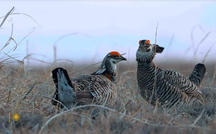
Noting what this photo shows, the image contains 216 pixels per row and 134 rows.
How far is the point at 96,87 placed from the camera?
4.93m

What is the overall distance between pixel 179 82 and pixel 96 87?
4.34 feet

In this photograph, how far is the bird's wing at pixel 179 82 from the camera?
557 cm

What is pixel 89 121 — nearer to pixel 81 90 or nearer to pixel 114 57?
pixel 81 90

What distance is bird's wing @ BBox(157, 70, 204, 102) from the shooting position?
5570 mm

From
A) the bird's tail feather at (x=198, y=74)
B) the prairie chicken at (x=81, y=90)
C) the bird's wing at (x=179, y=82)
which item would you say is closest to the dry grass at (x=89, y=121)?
the prairie chicken at (x=81, y=90)

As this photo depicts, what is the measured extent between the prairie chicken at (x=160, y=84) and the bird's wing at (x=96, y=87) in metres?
0.57

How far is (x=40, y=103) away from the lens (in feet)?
15.2

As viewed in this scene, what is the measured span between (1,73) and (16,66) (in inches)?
17.4

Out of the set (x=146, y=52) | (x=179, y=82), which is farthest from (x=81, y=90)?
(x=179, y=82)

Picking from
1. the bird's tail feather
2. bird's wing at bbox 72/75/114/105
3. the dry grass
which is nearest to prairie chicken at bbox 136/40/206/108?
bird's wing at bbox 72/75/114/105

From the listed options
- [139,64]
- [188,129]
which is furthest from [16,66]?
[188,129]

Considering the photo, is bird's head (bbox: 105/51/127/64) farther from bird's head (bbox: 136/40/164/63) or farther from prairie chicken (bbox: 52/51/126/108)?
prairie chicken (bbox: 52/51/126/108)

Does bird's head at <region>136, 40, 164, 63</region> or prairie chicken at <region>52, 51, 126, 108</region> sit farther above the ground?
bird's head at <region>136, 40, 164, 63</region>

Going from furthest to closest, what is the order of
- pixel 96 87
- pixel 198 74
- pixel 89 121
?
pixel 198 74, pixel 96 87, pixel 89 121
